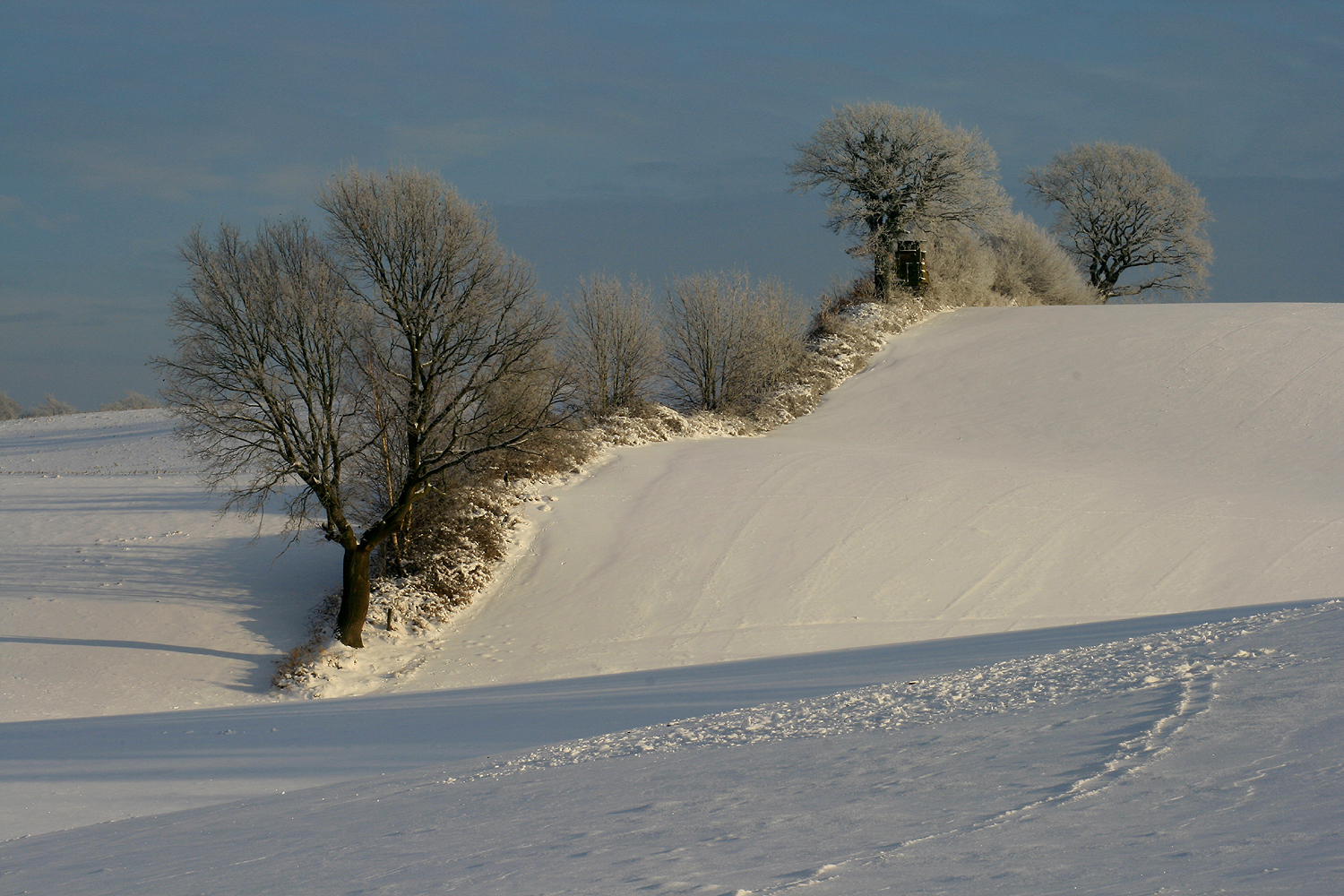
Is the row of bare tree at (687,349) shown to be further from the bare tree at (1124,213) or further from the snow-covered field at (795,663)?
the bare tree at (1124,213)

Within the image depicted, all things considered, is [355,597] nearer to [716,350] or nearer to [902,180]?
[716,350]

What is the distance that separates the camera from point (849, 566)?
670 inches

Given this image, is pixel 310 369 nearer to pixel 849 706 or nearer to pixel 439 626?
pixel 439 626

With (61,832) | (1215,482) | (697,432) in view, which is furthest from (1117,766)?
(697,432)

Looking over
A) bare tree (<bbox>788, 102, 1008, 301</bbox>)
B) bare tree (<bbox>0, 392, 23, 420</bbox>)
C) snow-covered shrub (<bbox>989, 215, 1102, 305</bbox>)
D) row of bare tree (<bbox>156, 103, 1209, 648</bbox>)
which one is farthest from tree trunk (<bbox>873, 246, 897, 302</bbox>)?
bare tree (<bbox>0, 392, 23, 420</bbox>)

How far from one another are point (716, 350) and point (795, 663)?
19.5m

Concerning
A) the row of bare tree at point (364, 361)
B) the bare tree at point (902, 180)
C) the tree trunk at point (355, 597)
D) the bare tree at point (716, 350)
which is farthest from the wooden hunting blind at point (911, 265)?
the tree trunk at point (355, 597)

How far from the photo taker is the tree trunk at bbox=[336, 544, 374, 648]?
15742mm

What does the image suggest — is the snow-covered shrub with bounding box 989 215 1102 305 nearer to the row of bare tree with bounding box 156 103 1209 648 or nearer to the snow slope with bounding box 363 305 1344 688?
the snow slope with bounding box 363 305 1344 688

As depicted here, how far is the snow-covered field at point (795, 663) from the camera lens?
423cm

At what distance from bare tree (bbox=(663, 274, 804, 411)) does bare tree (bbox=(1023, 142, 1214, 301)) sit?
28220 millimetres

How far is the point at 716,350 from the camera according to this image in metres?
30.3

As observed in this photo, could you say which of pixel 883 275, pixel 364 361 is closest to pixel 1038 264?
pixel 883 275

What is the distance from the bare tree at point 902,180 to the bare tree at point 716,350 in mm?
9865
